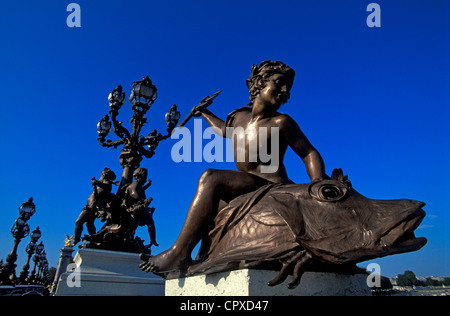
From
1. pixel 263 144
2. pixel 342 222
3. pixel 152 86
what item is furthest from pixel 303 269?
pixel 152 86

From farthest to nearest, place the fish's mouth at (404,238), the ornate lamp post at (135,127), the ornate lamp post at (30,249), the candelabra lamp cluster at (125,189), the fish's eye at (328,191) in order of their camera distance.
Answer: the ornate lamp post at (30,249)
the ornate lamp post at (135,127)
the candelabra lamp cluster at (125,189)
the fish's eye at (328,191)
the fish's mouth at (404,238)

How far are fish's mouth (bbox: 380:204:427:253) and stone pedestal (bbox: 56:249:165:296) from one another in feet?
20.4

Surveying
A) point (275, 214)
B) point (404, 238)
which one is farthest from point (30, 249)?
point (404, 238)

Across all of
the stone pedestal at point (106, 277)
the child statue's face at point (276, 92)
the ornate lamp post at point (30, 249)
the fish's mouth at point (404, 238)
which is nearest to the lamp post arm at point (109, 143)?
the stone pedestal at point (106, 277)

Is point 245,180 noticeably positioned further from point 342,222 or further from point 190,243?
point 342,222

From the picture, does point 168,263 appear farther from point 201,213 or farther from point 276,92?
point 276,92

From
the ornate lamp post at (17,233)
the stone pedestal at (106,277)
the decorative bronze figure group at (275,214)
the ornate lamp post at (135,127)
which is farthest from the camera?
the ornate lamp post at (17,233)

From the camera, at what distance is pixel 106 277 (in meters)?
6.64

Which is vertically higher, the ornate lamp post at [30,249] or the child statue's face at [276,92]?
the child statue's face at [276,92]

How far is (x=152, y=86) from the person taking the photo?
28.8ft

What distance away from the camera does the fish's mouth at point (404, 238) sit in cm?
186

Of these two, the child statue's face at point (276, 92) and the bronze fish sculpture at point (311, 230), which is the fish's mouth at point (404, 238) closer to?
the bronze fish sculpture at point (311, 230)

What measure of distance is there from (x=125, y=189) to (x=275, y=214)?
6573mm
